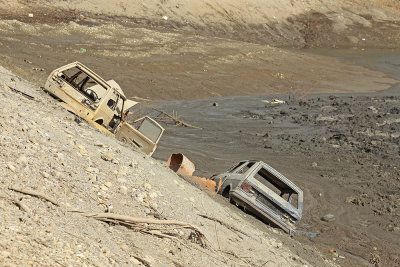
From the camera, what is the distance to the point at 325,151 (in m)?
19.6

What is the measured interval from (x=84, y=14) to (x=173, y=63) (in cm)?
1028

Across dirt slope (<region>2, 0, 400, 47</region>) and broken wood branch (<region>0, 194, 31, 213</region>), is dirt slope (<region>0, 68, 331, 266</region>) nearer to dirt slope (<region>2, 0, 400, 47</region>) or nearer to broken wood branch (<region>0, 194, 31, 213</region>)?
broken wood branch (<region>0, 194, 31, 213</region>)

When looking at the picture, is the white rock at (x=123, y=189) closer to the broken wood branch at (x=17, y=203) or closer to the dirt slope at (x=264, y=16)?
the broken wood branch at (x=17, y=203)

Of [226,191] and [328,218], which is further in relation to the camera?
[328,218]

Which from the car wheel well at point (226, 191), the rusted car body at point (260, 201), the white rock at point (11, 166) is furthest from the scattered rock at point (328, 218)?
the white rock at point (11, 166)

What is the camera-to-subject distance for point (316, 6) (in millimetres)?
55094

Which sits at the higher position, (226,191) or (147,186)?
(147,186)

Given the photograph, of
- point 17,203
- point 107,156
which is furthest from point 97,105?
point 17,203

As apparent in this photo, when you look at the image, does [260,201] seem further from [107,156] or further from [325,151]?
[325,151]

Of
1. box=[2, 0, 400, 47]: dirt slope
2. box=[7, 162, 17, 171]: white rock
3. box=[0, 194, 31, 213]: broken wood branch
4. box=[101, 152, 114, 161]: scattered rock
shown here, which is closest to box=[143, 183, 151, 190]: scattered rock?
box=[101, 152, 114, 161]: scattered rock

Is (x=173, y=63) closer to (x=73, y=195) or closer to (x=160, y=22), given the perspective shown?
(x=160, y=22)

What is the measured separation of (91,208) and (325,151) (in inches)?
553

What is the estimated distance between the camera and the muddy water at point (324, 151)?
45.6 ft

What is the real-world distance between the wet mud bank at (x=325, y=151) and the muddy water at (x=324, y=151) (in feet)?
0.09
